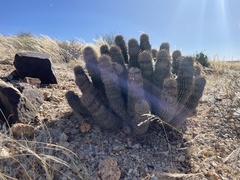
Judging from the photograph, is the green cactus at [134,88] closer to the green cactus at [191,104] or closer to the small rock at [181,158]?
the green cactus at [191,104]

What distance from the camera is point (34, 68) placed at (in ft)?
12.0

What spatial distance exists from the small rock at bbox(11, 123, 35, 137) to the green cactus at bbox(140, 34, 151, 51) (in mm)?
1612

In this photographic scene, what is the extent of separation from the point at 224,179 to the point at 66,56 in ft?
18.4

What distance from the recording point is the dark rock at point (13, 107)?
2.49 meters

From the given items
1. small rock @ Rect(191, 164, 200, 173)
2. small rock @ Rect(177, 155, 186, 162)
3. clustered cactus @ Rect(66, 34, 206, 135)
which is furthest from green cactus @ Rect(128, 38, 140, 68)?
small rock @ Rect(191, 164, 200, 173)

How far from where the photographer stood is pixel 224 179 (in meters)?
2.06

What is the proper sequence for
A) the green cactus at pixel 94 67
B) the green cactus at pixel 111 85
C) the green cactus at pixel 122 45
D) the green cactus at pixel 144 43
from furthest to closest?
the green cactus at pixel 122 45 → the green cactus at pixel 144 43 → the green cactus at pixel 94 67 → the green cactus at pixel 111 85

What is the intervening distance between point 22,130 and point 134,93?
3.52 ft

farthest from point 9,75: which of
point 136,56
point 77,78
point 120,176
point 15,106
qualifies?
point 120,176

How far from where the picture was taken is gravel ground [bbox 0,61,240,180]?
6.60 feet

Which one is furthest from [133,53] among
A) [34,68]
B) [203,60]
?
[203,60]

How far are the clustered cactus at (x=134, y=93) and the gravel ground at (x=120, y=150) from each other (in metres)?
0.16

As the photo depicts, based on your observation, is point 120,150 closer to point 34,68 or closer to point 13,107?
point 13,107

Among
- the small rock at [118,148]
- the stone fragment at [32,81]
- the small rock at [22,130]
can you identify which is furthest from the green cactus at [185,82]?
the stone fragment at [32,81]
